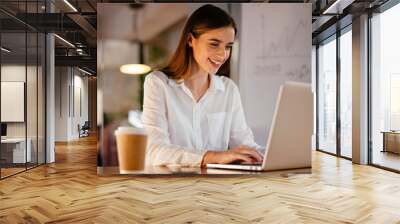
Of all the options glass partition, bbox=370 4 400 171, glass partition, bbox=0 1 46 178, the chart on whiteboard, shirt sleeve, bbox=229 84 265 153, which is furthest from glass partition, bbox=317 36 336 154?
glass partition, bbox=0 1 46 178

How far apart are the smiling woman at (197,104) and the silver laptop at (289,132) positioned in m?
0.45

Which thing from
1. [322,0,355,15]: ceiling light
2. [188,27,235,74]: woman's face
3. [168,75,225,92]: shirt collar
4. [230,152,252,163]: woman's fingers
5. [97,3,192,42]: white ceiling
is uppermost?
[322,0,355,15]: ceiling light

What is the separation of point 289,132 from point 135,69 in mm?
2257

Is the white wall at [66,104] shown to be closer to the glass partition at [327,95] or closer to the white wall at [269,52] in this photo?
the glass partition at [327,95]

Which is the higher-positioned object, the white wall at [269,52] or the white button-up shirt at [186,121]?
the white wall at [269,52]

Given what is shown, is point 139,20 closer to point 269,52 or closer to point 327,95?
point 269,52

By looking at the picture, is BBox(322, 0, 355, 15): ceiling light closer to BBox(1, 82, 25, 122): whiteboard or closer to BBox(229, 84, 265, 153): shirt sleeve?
BBox(229, 84, 265, 153): shirt sleeve

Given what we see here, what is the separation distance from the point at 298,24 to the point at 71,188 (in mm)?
3747

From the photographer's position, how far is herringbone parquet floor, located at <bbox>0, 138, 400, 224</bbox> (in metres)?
3.96

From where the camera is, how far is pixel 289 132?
4355 mm

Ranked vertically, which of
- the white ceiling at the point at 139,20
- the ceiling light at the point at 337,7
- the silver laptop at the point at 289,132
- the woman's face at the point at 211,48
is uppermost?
the ceiling light at the point at 337,7

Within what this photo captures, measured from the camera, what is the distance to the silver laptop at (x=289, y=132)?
4168 mm

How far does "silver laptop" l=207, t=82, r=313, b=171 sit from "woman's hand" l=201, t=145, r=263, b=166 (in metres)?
0.10

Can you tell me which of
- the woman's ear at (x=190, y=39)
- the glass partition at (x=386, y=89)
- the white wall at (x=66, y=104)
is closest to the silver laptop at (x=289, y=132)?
the woman's ear at (x=190, y=39)
